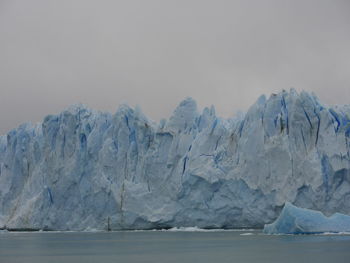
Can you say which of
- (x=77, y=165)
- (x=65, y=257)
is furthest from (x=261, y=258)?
(x=77, y=165)

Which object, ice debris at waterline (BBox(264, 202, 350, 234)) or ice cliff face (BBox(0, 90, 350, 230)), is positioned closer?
ice debris at waterline (BBox(264, 202, 350, 234))

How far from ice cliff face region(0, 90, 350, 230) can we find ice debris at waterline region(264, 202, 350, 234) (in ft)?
11.4

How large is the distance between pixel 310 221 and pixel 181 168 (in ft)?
27.7

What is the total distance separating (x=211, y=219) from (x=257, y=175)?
10.2 ft

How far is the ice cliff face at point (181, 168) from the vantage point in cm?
2427

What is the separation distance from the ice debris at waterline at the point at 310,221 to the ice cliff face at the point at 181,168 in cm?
346

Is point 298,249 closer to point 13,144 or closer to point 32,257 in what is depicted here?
point 32,257

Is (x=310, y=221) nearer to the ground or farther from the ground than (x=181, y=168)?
nearer to the ground

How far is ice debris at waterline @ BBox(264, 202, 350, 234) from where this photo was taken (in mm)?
19578

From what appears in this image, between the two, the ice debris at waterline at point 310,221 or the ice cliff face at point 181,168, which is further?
the ice cliff face at point 181,168

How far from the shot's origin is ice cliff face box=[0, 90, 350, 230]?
24.3m

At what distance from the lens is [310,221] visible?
19.9m

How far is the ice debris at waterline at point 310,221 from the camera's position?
1958 centimetres

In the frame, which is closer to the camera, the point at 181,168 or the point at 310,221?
the point at 310,221
